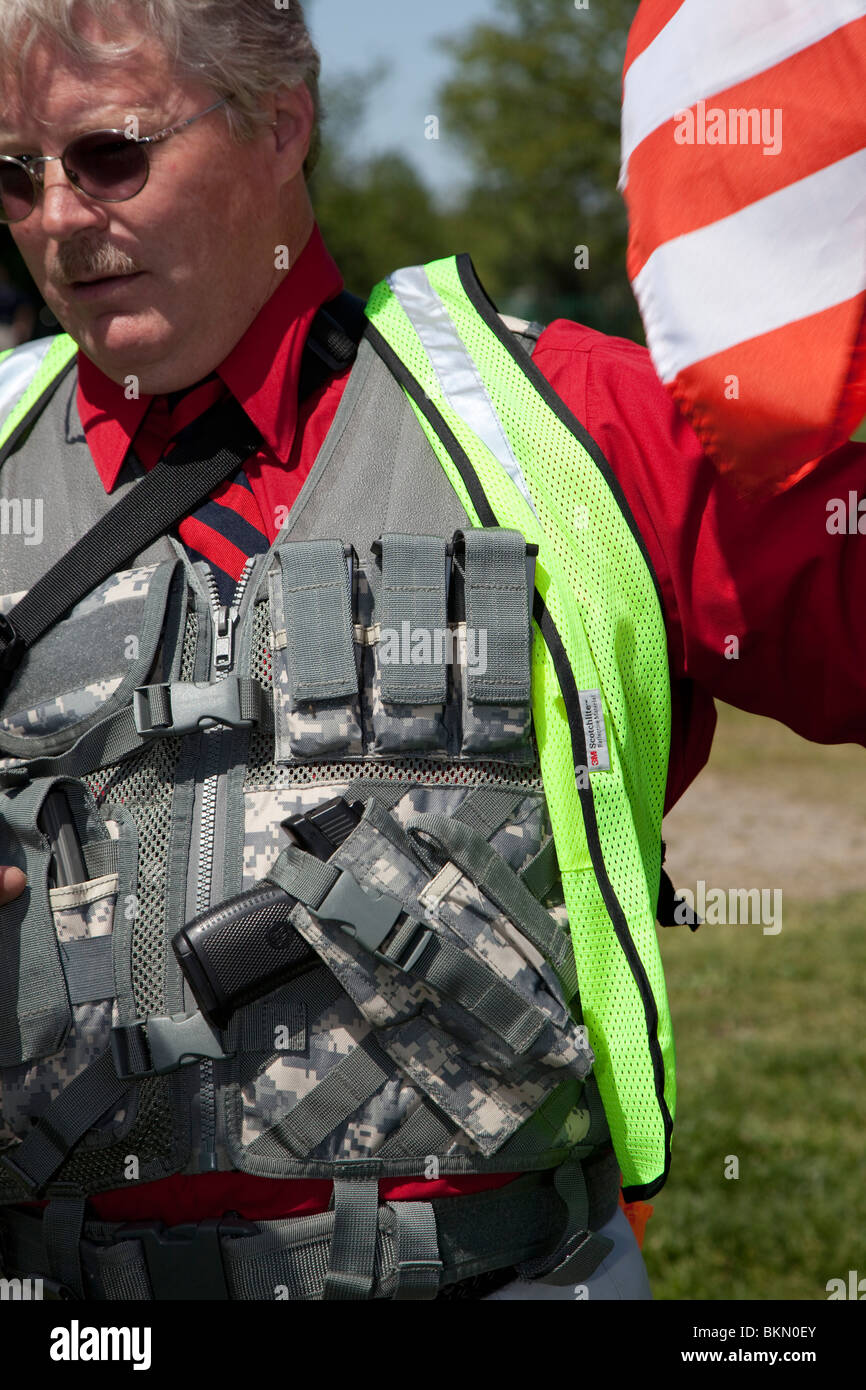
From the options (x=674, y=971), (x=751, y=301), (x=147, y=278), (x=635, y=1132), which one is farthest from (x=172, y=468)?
(x=674, y=971)

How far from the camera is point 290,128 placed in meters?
2.04

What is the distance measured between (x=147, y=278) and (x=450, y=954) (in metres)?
0.97

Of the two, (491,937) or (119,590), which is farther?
(119,590)

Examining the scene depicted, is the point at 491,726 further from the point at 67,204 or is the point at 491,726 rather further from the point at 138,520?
the point at 67,204

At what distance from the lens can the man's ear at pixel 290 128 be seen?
2.01m

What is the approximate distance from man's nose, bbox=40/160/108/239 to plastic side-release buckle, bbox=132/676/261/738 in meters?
0.62

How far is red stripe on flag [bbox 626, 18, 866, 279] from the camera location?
1567 mm

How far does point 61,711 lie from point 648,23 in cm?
114

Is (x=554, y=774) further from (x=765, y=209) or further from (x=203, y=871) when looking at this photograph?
(x=765, y=209)

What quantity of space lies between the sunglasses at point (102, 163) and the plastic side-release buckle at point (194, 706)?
0.65 metres

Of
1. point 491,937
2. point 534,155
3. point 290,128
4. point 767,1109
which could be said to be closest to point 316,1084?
point 491,937

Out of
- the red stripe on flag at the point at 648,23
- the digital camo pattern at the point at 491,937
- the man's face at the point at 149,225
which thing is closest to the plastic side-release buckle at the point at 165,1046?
the digital camo pattern at the point at 491,937

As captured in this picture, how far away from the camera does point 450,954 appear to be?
1769 millimetres

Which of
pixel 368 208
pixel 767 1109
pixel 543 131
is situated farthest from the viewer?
pixel 543 131
